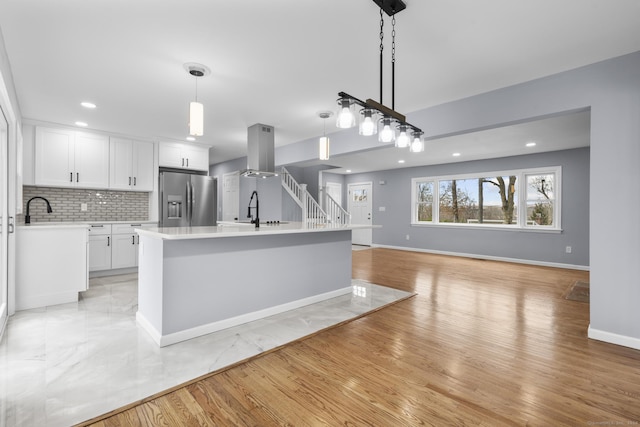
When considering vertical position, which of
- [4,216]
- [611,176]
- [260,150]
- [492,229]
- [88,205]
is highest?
[260,150]

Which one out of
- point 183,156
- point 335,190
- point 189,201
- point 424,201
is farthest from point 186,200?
point 424,201

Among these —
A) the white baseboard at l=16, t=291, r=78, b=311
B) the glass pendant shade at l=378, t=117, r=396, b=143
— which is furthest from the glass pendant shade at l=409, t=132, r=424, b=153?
the white baseboard at l=16, t=291, r=78, b=311

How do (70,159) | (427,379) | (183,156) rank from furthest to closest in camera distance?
1. (183,156)
2. (70,159)
3. (427,379)

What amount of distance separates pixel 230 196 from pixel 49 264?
14.6 feet

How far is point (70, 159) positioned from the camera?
4.87 metres

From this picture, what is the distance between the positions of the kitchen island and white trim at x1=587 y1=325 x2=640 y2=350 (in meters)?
2.57

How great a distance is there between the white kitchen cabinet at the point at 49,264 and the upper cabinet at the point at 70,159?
1.66m

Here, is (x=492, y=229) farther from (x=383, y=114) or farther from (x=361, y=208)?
(x=383, y=114)

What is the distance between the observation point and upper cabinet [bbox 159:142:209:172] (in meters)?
5.76

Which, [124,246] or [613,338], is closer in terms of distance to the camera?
[613,338]

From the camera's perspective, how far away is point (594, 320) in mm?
2787

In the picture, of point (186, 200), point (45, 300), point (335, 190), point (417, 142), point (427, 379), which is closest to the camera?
point (427, 379)

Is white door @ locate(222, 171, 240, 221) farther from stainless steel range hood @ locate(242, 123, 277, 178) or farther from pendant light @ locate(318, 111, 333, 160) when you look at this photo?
pendant light @ locate(318, 111, 333, 160)

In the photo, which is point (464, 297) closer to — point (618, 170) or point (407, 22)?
point (618, 170)
